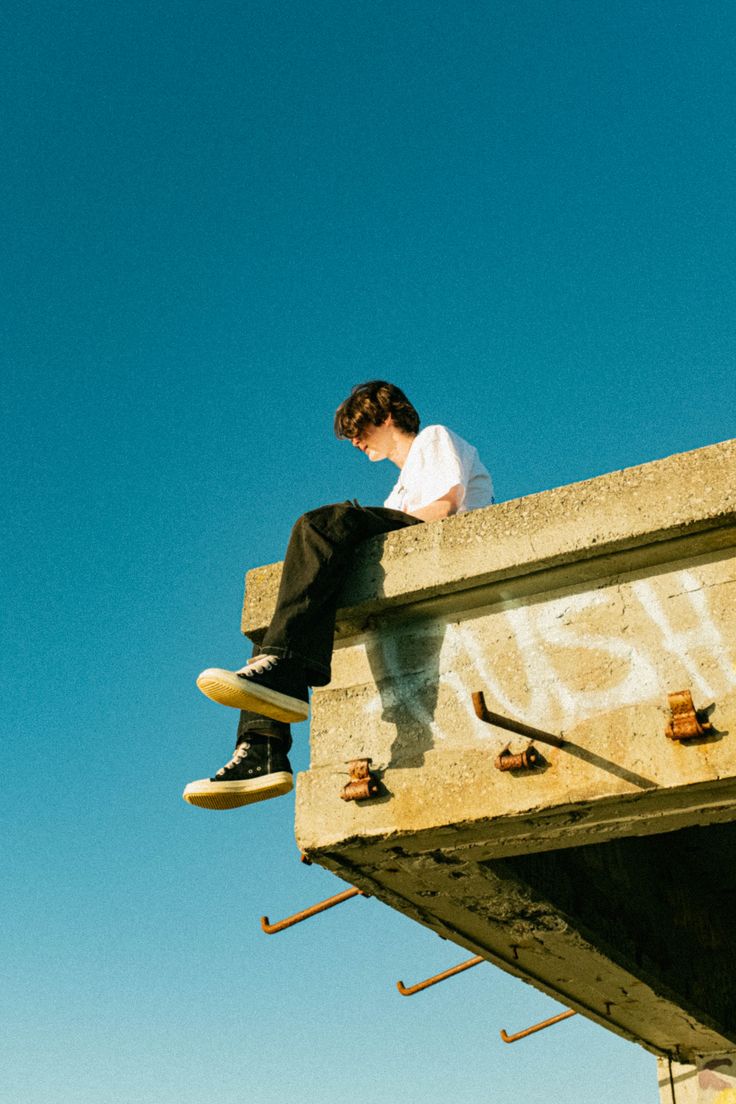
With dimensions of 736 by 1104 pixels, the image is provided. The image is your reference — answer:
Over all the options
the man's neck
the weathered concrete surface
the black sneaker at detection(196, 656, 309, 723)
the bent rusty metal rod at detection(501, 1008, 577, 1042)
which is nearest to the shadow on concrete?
the weathered concrete surface

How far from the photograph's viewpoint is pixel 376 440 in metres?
5.30

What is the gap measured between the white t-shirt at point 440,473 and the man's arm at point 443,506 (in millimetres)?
18

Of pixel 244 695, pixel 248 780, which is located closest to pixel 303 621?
pixel 244 695

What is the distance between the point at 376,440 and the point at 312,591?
1.42 m

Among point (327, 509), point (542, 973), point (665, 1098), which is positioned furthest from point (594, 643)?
point (665, 1098)

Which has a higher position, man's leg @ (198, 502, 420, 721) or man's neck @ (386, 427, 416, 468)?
man's neck @ (386, 427, 416, 468)

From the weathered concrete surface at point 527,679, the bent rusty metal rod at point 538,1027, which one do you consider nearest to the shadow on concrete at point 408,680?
the weathered concrete surface at point 527,679

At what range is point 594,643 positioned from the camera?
3.82 metres

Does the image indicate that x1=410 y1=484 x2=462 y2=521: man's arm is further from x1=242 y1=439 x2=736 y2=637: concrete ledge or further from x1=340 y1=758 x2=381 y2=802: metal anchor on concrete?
x1=340 y1=758 x2=381 y2=802: metal anchor on concrete

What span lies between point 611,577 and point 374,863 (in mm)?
1463

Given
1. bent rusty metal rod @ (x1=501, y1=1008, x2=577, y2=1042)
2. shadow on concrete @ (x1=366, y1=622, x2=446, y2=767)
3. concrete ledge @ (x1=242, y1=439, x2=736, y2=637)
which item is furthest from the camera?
bent rusty metal rod @ (x1=501, y1=1008, x2=577, y2=1042)

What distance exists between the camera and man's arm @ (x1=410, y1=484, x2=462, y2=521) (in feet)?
15.0

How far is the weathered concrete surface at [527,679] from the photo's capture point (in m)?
3.60

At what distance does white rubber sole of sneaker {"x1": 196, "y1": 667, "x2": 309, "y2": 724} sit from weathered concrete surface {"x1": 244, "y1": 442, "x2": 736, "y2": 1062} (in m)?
0.30
